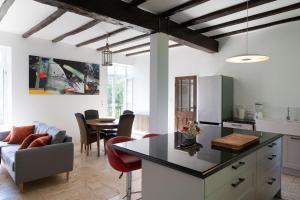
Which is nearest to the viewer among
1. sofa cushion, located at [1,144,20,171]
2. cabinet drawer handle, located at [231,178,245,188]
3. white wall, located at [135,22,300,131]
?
cabinet drawer handle, located at [231,178,245,188]

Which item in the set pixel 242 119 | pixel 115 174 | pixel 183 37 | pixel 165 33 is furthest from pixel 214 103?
pixel 115 174

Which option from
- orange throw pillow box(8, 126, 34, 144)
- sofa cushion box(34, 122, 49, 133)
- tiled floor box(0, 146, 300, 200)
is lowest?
tiled floor box(0, 146, 300, 200)

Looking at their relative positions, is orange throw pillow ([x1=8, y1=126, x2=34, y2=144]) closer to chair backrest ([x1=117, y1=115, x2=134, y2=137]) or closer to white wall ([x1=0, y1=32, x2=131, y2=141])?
white wall ([x1=0, y1=32, x2=131, y2=141])

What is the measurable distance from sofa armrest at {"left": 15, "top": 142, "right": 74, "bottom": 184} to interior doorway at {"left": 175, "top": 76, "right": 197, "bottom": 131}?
360 cm

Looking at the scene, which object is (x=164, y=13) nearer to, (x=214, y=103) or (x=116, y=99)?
(x=214, y=103)

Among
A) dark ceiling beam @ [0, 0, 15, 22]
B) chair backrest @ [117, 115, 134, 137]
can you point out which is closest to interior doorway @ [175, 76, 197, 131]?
chair backrest @ [117, 115, 134, 137]

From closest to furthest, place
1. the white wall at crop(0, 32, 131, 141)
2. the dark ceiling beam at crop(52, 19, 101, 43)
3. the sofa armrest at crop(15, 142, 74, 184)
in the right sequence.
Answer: the sofa armrest at crop(15, 142, 74, 184) < the dark ceiling beam at crop(52, 19, 101, 43) < the white wall at crop(0, 32, 131, 141)

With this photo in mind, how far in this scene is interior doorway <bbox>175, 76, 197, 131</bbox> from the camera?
5.86 metres

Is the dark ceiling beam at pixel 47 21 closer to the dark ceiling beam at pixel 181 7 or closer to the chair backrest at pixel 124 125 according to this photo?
the dark ceiling beam at pixel 181 7

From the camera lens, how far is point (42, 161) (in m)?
3.05

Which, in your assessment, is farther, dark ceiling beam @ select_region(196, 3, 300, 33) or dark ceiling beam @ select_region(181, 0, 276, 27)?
dark ceiling beam @ select_region(196, 3, 300, 33)

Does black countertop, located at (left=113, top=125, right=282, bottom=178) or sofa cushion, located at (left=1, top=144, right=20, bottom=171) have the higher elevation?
black countertop, located at (left=113, top=125, right=282, bottom=178)

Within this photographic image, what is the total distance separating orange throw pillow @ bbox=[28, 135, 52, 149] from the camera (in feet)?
10.3

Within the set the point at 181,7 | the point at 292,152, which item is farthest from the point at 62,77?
the point at 292,152
